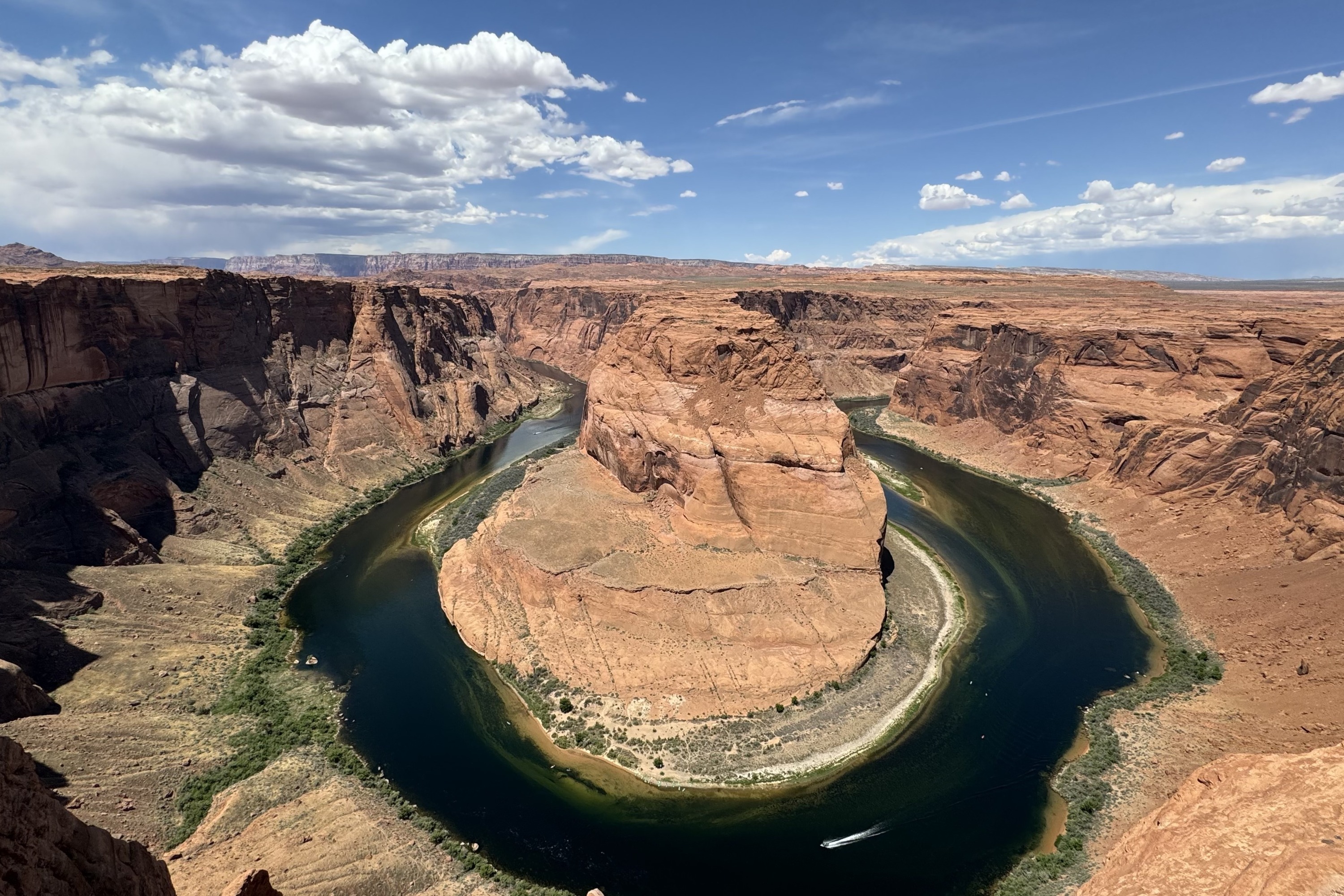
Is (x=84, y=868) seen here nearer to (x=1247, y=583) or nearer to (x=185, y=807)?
(x=185, y=807)

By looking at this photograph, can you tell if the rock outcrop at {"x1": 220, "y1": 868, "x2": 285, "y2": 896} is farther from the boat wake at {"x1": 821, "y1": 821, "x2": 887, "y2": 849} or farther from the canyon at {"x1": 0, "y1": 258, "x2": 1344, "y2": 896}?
the boat wake at {"x1": 821, "y1": 821, "x2": 887, "y2": 849}

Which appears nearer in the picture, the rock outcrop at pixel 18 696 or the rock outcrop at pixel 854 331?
the rock outcrop at pixel 18 696

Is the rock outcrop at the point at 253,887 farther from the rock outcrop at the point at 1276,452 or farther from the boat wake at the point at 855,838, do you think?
the rock outcrop at the point at 1276,452

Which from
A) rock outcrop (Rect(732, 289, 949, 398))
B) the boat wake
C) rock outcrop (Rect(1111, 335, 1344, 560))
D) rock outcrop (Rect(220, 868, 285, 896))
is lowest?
the boat wake

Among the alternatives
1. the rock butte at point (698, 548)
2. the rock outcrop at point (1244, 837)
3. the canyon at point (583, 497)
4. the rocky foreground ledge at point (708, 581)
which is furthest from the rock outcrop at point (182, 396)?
the rock outcrop at point (1244, 837)

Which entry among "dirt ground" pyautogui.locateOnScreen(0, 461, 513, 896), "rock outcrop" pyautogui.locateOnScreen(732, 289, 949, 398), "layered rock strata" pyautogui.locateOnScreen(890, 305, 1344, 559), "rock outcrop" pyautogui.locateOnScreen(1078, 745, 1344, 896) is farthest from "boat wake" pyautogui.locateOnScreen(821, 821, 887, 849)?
"rock outcrop" pyautogui.locateOnScreen(732, 289, 949, 398)

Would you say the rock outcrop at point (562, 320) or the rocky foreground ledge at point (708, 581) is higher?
the rock outcrop at point (562, 320)
